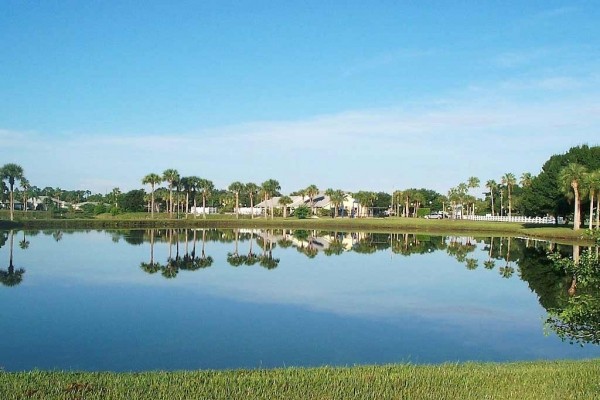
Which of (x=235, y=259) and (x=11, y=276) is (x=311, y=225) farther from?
(x=11, y=276)

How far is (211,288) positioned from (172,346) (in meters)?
13.2

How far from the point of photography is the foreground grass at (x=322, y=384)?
1069 cm

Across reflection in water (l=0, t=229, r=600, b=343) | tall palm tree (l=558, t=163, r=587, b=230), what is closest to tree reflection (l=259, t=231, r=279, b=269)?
reflection in water (l=0, t=229, r=600, b=343)

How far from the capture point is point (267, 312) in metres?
23.9

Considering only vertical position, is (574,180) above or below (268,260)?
above

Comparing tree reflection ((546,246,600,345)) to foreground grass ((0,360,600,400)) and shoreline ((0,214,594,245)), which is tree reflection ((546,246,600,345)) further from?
shoreline ((0,214,594,245))

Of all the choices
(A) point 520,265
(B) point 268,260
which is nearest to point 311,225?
(B) point 268,260

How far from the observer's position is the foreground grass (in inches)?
421

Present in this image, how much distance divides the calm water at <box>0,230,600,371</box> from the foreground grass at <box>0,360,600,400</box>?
137 cm

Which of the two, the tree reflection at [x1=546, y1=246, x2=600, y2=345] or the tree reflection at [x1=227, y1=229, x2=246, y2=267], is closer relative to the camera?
the tree reflection at [x1=546, y1=246, x2=600, y2=345]

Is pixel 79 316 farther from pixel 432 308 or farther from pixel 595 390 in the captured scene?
pixel 595 390

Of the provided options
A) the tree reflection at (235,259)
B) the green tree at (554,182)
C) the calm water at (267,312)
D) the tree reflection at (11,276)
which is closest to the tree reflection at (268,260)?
the calm water at (267,312)

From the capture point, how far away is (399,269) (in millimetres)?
41312

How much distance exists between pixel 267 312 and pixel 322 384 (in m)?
12.6
